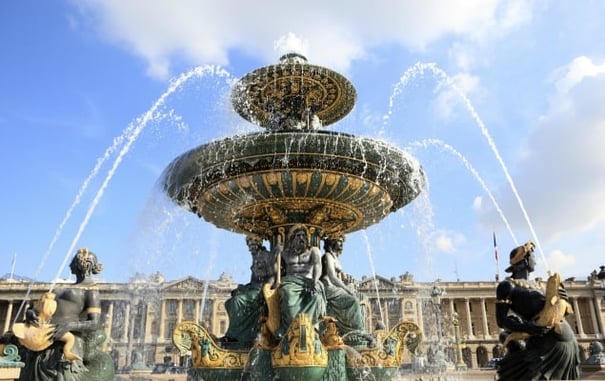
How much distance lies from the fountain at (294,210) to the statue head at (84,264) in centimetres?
239

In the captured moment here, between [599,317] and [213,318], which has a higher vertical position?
[599,317]

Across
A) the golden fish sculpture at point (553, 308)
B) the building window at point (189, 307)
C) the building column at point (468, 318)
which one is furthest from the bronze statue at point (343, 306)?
the building column at point (468, 318)

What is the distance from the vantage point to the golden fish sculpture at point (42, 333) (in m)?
4.00

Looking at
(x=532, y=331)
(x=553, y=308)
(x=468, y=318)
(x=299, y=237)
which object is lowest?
(x=532, y=331)

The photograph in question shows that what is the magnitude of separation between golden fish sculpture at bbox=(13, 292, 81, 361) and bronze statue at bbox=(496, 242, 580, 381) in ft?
11.6

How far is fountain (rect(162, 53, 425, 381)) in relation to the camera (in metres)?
6.38

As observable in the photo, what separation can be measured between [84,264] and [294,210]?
3679mm

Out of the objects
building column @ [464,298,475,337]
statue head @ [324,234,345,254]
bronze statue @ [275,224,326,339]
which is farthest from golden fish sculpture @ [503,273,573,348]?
building column @ [464,298,475,337]

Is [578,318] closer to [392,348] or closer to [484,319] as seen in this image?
[484,319]

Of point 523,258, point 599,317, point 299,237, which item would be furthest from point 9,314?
point 599,317

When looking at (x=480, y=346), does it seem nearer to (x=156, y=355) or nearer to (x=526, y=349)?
(x=156, y=355)

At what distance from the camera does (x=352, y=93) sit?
355 inches

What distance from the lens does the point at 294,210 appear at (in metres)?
7.71

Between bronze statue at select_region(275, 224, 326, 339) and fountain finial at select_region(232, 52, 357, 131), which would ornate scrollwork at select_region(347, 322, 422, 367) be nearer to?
bronze statue at select_region(275, 224, 326, 339)
